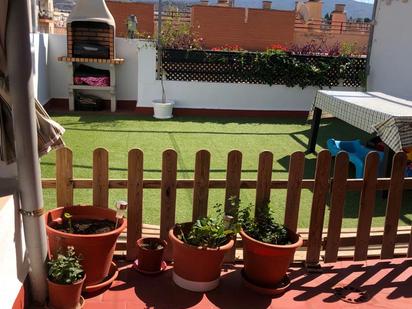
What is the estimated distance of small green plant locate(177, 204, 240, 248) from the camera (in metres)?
3.08

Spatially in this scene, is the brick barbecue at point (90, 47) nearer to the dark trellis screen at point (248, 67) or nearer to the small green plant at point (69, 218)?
the dark trellis screen at point (248, 67)

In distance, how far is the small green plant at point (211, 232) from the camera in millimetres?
3084

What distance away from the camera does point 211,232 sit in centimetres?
309

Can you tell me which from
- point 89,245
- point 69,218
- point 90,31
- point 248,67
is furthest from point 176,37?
point 89,245

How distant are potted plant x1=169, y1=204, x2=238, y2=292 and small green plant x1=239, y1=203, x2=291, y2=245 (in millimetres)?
170

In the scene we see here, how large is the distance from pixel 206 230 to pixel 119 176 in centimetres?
285

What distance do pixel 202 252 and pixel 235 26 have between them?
17.3m

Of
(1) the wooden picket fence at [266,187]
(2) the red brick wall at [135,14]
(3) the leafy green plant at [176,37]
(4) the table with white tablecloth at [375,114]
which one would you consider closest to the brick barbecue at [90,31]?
(3) the leafy green plant at [176,37]

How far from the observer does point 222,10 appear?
750 inches

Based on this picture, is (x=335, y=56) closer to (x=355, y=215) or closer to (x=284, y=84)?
(x=284, y=84)

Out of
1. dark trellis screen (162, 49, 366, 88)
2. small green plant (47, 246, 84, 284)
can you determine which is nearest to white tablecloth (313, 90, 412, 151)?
dark trellis screen (162, 49, 366, 88)

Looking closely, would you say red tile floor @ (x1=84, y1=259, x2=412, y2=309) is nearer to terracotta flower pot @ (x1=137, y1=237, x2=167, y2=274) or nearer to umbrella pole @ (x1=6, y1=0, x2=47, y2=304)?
terracotta flower pot @ (x1=137, y1=237, x2=167, y2=274)

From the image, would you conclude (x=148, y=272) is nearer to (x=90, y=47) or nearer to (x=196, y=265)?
(x=196, y=265)

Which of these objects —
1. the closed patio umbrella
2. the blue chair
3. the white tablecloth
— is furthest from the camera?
the blue chair
